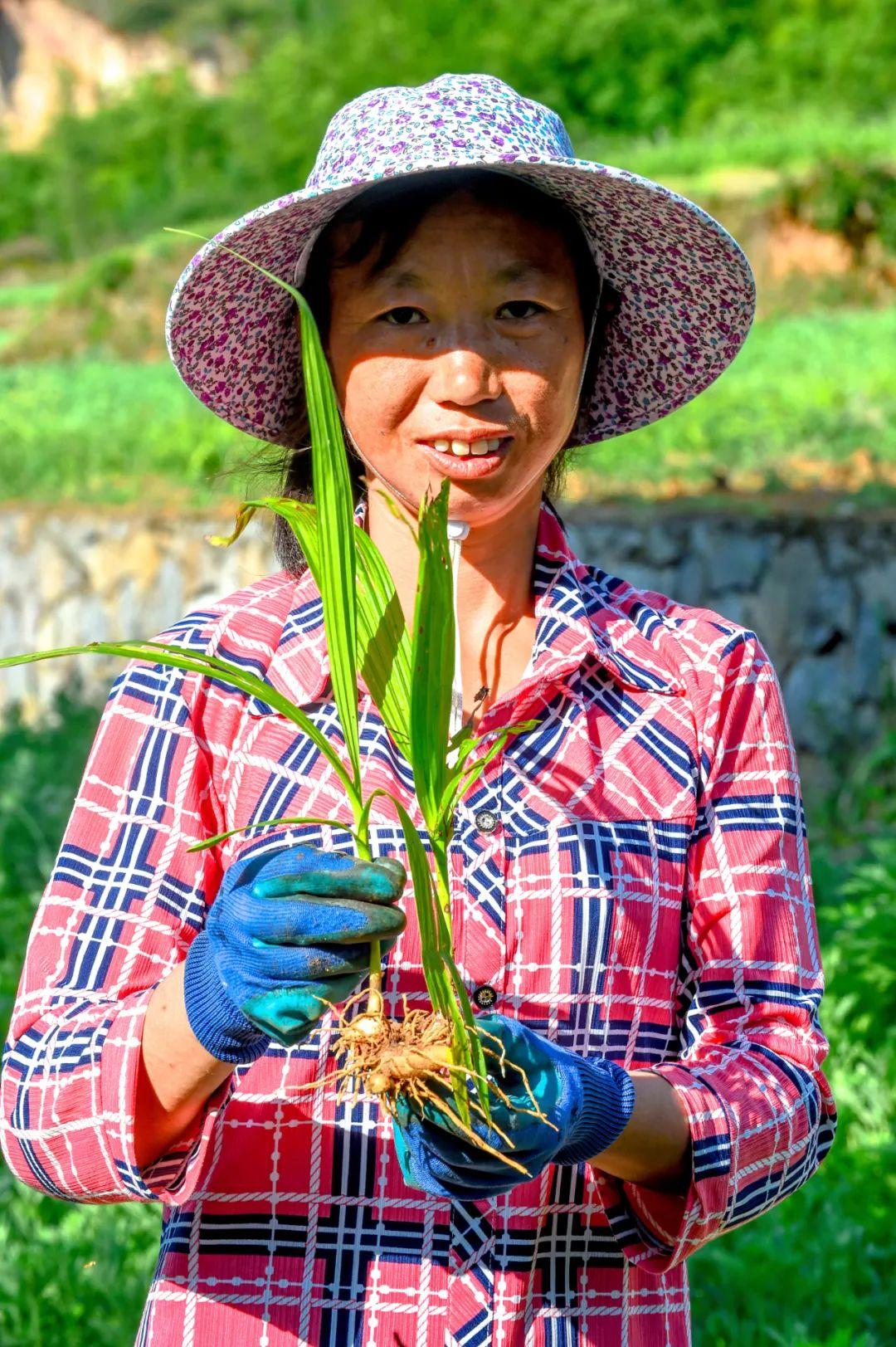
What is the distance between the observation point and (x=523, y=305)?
1.54m

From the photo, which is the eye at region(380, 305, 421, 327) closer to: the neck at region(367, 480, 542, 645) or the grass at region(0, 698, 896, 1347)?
the neck at region(367, 480, 542, 645)

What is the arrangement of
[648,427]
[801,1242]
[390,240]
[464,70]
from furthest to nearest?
[464,70], [648,427], [801,1242], [390,240]

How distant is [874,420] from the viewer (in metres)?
8.65

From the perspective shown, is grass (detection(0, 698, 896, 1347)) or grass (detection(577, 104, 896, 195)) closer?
grass (detection(0, 698, 896, 1347))

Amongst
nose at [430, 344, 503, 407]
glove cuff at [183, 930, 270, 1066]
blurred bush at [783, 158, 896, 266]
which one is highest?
blurred bush at [783, 158, 896, 266]

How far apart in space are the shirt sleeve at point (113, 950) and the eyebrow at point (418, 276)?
40 centimetres

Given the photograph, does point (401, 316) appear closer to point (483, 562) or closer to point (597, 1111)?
point (483, 562)

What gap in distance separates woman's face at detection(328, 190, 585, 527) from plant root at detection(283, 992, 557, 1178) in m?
0.48

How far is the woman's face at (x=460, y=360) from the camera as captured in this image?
1496 millimetres

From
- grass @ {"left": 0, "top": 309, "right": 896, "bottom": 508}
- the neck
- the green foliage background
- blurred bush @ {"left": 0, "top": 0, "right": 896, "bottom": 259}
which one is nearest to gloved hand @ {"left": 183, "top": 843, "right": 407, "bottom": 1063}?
the neck

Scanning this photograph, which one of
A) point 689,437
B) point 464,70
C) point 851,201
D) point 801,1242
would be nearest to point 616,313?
point 801,1242

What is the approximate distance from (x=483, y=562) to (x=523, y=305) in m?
0.25

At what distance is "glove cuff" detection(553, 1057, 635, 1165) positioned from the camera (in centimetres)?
133

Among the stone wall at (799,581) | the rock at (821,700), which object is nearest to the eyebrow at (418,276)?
the stone wall at (799,581)
